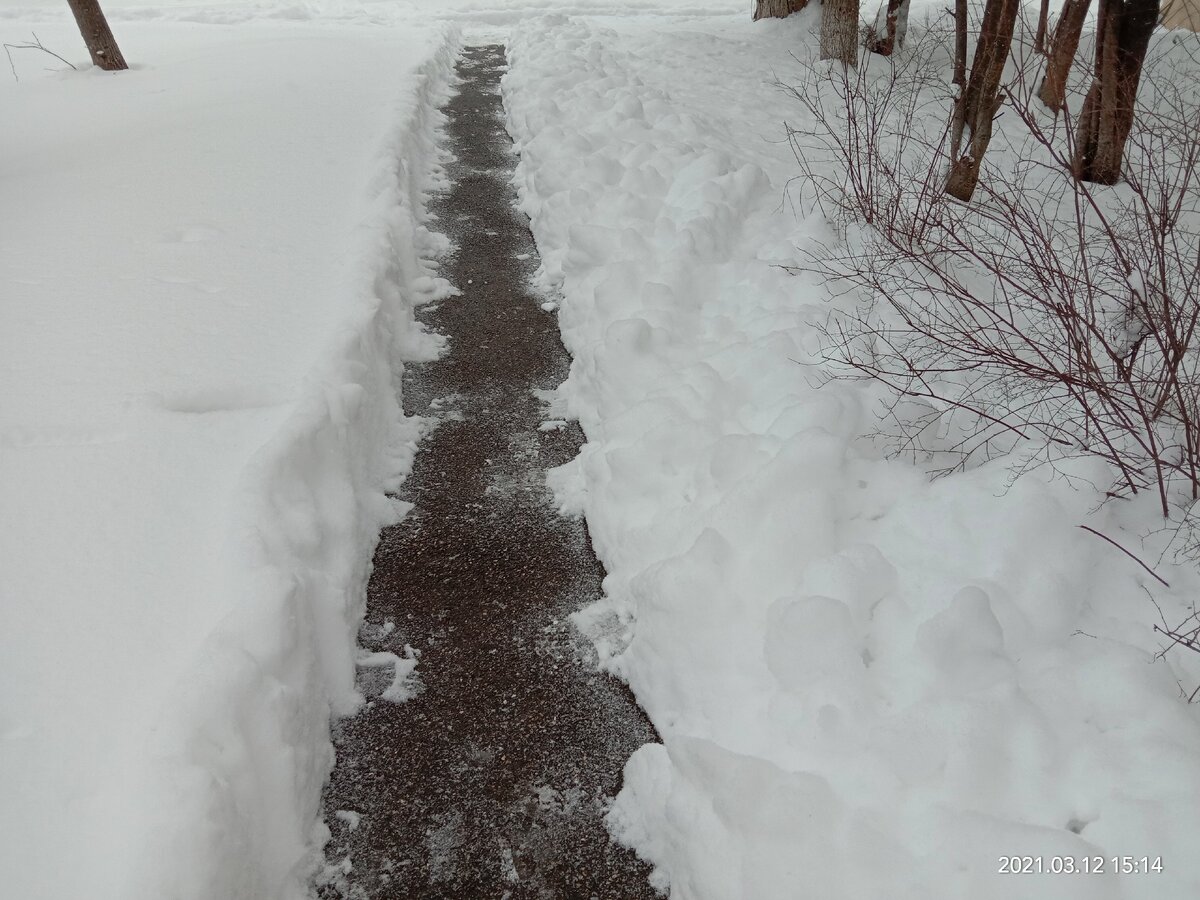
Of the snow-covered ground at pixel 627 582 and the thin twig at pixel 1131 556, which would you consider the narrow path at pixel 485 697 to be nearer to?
the snow-covered ground at pixel 627 582

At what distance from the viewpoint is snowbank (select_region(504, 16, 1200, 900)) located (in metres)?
1.70

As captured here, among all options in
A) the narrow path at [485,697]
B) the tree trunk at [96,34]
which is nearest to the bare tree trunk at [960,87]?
the narrow path at [485,697]

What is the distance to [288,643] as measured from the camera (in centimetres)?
217

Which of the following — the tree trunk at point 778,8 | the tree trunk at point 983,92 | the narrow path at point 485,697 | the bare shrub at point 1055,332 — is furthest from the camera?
the tree trunk at point 778,8

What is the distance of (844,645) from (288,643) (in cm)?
153

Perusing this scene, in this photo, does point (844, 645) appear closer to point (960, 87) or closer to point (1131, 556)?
point (1131, 556)

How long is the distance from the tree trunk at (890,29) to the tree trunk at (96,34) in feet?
27.7

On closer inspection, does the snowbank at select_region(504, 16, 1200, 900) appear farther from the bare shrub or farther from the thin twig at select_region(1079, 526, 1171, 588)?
the bare shrub

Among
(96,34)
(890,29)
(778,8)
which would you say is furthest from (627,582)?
(778,8)

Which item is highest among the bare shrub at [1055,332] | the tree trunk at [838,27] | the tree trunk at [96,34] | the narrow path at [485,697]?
the tree trunk at [96,34]

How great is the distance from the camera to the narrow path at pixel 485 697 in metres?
1.97
